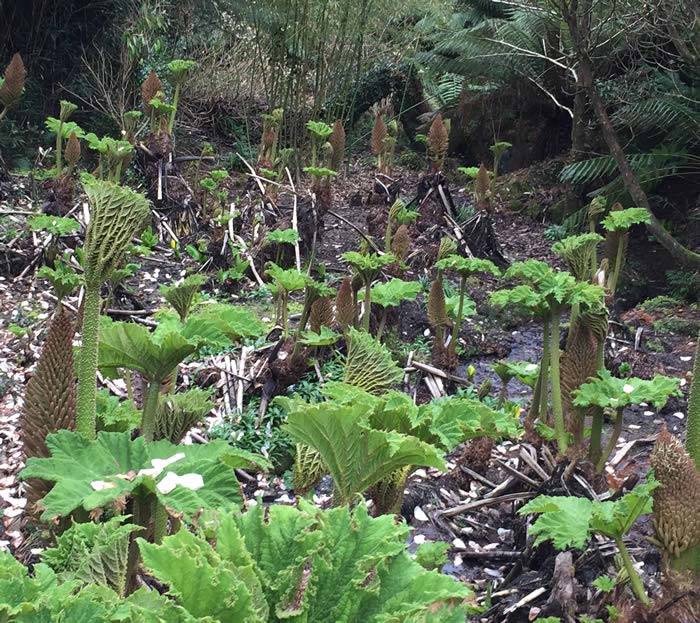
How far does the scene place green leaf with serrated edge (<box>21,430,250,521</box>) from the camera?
146cm

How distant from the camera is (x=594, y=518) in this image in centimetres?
169

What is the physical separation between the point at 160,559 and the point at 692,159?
6.41m

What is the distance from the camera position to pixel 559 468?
2480mm

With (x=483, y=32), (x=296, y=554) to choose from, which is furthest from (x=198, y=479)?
(x=483, y=32)

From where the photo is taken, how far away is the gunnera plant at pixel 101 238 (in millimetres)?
1589

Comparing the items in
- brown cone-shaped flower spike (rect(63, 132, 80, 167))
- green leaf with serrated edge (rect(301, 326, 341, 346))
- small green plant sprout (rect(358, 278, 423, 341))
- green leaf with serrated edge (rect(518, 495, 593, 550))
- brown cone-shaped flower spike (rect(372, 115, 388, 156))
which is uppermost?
brown cone-shaped flower spike (rect(372, 115, 388, 156))

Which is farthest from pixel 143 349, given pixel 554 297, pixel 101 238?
pixel 554 297

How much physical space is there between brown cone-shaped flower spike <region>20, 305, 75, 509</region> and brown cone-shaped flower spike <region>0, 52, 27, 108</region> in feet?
11.1

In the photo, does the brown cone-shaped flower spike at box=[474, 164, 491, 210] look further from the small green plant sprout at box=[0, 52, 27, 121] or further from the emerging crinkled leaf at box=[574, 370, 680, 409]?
the emerging crinkled leaf at box=[574, 370, 680, 409]

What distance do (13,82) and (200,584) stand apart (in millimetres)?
4432

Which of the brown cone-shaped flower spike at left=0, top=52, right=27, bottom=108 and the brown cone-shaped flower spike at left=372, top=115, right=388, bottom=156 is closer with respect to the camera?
the brown cone-shaped flower spike at left=0, top=52, right=27, bottom=108

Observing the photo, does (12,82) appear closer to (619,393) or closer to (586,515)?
(619,393)

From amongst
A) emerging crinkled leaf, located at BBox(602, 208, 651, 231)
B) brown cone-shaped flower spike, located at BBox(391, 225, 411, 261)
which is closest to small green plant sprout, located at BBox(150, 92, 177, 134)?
brown cone-shaped flower spike, located at BBox(391, 225, 411, 261)

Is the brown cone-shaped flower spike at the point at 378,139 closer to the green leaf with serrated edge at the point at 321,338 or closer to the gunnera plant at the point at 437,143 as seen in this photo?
the gunnera plant at the point at 437,143
